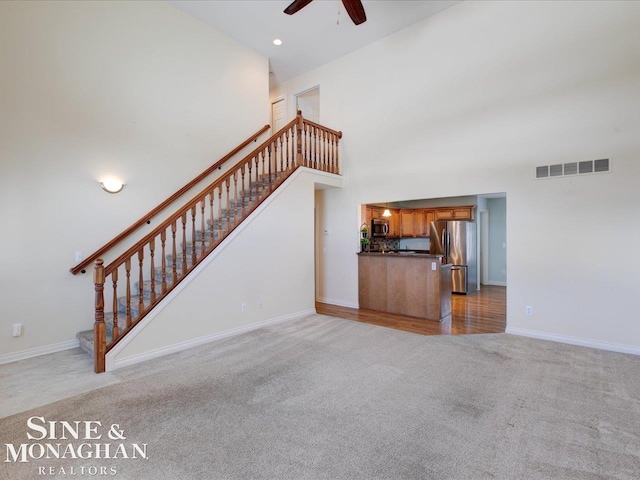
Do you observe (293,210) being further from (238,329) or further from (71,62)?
(71,62)

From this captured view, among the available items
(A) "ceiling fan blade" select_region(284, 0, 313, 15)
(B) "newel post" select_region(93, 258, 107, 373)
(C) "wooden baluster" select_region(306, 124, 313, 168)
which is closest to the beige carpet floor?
(B) "newel post" select_region(93, 258, 107, 373)

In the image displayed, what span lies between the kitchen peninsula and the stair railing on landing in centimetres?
204

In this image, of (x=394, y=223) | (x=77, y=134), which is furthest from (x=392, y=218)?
(x=77, y=134)

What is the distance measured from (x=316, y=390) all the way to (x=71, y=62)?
4787 millimetres

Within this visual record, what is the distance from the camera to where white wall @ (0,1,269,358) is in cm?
355

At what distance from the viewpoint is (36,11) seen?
12.1 feet

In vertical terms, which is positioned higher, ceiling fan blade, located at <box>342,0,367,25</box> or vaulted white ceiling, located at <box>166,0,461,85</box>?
vaulted white ceiling, located at <box>166,0,461,85</box>

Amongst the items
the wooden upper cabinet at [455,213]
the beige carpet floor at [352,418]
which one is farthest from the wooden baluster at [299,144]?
the wooden upper cabinet at [455,213]

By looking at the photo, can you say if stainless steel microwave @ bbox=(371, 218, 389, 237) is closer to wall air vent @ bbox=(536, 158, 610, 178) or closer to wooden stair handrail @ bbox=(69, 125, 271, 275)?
wooden stair handrail @ bbox=(69, 125, 271, 275)

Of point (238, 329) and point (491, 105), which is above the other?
point (491, 105)

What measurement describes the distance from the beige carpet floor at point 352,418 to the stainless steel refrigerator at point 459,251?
380 cm

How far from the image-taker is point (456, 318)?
5.24 m

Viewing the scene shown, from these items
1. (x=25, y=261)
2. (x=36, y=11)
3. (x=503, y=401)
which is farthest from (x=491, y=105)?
(x=25, y=261)

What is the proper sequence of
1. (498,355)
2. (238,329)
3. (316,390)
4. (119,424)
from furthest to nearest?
(238,329) → (498,355) → (316,390) → (119,424)
